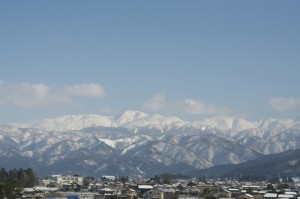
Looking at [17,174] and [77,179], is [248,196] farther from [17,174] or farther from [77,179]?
[77,179]

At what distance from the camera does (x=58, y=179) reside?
443ft

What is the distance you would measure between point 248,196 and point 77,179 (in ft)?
222

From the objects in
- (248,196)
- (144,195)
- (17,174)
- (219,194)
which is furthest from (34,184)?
(248,196)

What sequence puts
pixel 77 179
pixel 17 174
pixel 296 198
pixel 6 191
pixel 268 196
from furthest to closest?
1. pixel 77 179
2. pixel 17 174
3. pixel 268 196
4. pixel 296 198
5. pixel 6 191

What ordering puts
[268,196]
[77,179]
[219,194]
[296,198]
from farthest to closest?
[77,179]
[219,194]
[268,196]
[296,198]

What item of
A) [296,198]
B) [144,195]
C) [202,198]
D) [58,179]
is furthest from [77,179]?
[296,198]

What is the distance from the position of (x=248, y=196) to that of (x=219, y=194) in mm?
8286

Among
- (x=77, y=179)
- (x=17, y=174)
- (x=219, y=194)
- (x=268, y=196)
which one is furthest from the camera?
(x=77, y=179)

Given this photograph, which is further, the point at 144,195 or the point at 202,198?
the point at 144,195

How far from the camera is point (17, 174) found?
99.3 meters

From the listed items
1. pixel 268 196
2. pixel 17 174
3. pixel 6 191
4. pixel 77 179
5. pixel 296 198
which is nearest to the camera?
pixel 6 191

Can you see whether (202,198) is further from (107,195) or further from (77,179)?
(77,179)

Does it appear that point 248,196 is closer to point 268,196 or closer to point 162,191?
point 268,196

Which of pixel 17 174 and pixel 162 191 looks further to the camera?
pixel 17 174
